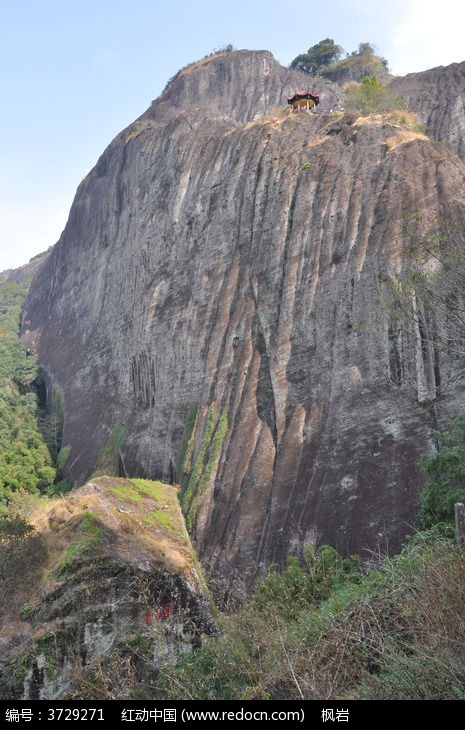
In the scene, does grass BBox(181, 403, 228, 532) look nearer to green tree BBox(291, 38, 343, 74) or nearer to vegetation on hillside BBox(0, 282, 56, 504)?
vegetation on hillside BBox(0, 282, 56, 504)

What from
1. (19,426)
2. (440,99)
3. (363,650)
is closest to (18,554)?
(363,650)

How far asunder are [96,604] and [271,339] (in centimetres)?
1409

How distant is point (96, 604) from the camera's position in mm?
12930

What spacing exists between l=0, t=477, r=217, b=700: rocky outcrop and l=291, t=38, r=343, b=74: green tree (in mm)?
61008

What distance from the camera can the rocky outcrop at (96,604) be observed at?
1122 centimetres

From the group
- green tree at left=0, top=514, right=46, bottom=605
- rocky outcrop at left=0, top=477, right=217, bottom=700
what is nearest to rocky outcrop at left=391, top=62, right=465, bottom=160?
rocky outcrop at left=0, top=477, right=217, bottom=700

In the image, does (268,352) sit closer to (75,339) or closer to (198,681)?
(198,681)

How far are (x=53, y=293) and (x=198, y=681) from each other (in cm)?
5377

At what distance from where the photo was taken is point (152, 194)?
38344 mm

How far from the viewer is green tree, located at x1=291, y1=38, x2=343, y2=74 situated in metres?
61.1

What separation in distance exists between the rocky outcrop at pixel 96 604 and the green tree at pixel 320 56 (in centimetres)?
6101
